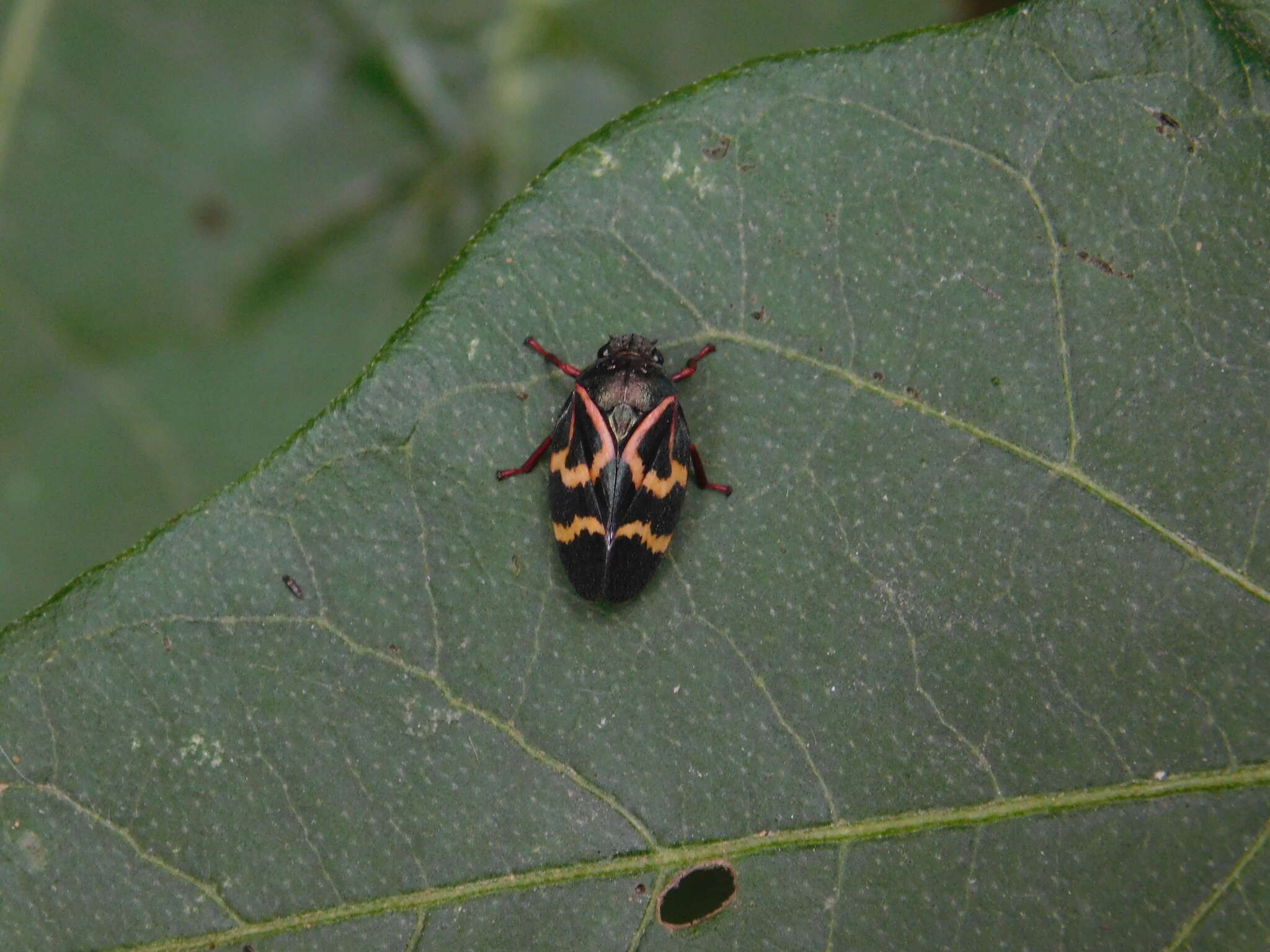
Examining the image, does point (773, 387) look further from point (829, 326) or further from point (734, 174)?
point (734, 174)

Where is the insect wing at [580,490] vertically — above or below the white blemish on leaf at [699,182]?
below

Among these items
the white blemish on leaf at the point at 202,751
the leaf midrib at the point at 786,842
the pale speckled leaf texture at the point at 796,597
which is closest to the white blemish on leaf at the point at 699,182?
the pale speckled leaf texture at the point at 796,597

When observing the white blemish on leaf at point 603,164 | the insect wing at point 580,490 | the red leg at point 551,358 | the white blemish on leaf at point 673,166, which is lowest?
the insect wing at point 580,490

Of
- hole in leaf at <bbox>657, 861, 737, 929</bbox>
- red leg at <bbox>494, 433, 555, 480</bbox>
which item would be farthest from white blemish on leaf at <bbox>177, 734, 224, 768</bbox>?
hole in leaf at <bbox>657, 861, 737, 929</bbox>

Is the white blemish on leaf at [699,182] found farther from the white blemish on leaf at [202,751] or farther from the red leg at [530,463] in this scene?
the white blemish on leaf at [202,751]

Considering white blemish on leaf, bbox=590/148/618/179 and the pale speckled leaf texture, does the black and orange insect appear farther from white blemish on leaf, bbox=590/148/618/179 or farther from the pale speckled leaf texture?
white blemish on leaf, bbox=590/148/618/179

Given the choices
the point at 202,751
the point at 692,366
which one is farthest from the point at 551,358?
the point at 202,751
